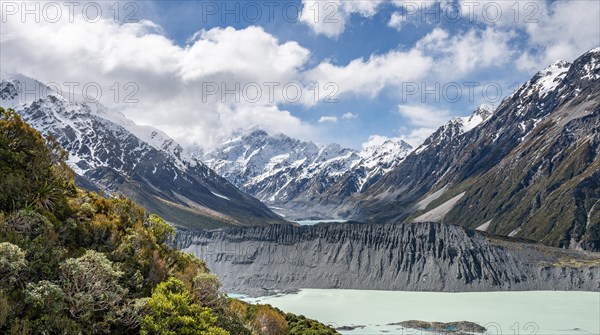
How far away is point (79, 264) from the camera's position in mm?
20906

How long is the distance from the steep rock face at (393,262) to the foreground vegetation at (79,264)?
91574 mm

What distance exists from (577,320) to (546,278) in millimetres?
35042

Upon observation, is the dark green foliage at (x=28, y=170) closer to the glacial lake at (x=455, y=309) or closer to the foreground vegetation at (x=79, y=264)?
the foreground vegetation at (x=79, y=264)

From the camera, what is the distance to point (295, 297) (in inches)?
4318

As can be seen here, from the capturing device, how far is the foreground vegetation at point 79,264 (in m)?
18.8

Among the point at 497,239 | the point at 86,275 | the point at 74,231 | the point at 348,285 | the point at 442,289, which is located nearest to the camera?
the point at 86,275

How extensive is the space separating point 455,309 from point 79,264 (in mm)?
81434

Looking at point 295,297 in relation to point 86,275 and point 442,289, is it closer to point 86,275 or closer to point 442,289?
point 442,289

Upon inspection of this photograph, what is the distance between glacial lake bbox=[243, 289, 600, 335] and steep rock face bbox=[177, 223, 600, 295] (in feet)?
15.6

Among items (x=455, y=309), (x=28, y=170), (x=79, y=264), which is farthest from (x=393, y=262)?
(x=79, y=264)

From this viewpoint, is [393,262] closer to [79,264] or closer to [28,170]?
[28,170]

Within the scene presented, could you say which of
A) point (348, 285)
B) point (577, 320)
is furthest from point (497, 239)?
point (577, 320)

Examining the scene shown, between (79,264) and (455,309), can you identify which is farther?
(455,309)

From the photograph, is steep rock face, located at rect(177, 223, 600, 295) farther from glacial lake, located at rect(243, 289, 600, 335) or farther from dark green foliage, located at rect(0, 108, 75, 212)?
dark green foliage, located at rect(0, 108, 75, 212)
